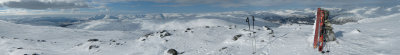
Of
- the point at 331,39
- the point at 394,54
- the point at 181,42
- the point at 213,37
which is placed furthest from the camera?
the point at 213,37

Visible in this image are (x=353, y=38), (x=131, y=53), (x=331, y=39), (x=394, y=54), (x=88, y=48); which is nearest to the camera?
(x=394, y=54)

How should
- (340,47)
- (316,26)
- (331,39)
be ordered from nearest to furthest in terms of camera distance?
(316,26) → (340,47) → (331,39)

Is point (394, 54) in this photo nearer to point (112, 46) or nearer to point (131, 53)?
point (131, 53)

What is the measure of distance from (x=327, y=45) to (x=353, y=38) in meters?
5.68

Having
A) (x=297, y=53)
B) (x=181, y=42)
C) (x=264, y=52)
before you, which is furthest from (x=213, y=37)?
(x=297, y=53)

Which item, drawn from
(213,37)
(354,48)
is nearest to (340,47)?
(354,48)

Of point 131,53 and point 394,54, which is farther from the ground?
point 394,54

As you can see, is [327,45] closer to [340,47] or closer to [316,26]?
[340,47]

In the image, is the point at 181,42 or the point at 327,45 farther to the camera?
the point at 181,42

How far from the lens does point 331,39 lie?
2027 centimetres

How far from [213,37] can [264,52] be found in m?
18.1

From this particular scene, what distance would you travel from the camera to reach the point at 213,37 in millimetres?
38281

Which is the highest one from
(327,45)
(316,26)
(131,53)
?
(316,26)

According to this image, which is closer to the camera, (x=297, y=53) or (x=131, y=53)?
(x=297, y=53)
